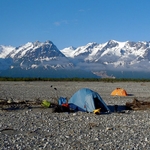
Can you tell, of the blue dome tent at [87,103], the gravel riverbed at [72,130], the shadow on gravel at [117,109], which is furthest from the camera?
the shadow on gravel at [117,109]

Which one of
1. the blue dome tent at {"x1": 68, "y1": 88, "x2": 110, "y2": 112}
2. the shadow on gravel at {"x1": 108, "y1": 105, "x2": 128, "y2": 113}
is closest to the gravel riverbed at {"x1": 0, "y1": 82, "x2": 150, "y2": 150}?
the blue dome tent at {"x1": 68, "y1": 88, "x2": 110, "y2": 112}

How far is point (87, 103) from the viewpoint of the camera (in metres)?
19.2

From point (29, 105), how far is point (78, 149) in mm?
10461

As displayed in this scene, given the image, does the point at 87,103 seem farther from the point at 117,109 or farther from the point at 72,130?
the point at 72,130

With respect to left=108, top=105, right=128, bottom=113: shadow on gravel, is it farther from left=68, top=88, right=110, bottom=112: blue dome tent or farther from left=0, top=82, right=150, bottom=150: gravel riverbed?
left=0, top=82, right=150, bottom=150: gravel riverbed

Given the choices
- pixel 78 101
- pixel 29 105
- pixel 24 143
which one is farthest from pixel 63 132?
pixel 29 105

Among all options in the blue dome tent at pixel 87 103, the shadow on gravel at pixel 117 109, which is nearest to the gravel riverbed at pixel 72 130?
the blue dome tent at pixel 87 103

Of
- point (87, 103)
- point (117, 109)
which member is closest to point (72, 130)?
point (87, 103)

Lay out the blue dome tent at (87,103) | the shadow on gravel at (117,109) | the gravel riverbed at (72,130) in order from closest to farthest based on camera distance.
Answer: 1. the gravel riverbed at (72,130)
2. the blue dome tent at (87,103)
3. the shadow on gravel at (117,109)

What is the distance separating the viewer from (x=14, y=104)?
21078 millimetres

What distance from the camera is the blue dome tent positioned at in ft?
62.6

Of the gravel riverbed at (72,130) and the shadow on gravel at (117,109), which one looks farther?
the shadow on gravel at (117,109)

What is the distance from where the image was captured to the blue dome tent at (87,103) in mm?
19078

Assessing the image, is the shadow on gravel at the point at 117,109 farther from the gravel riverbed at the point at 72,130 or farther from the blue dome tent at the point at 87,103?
the gravel riverbed at the point at 72,130
